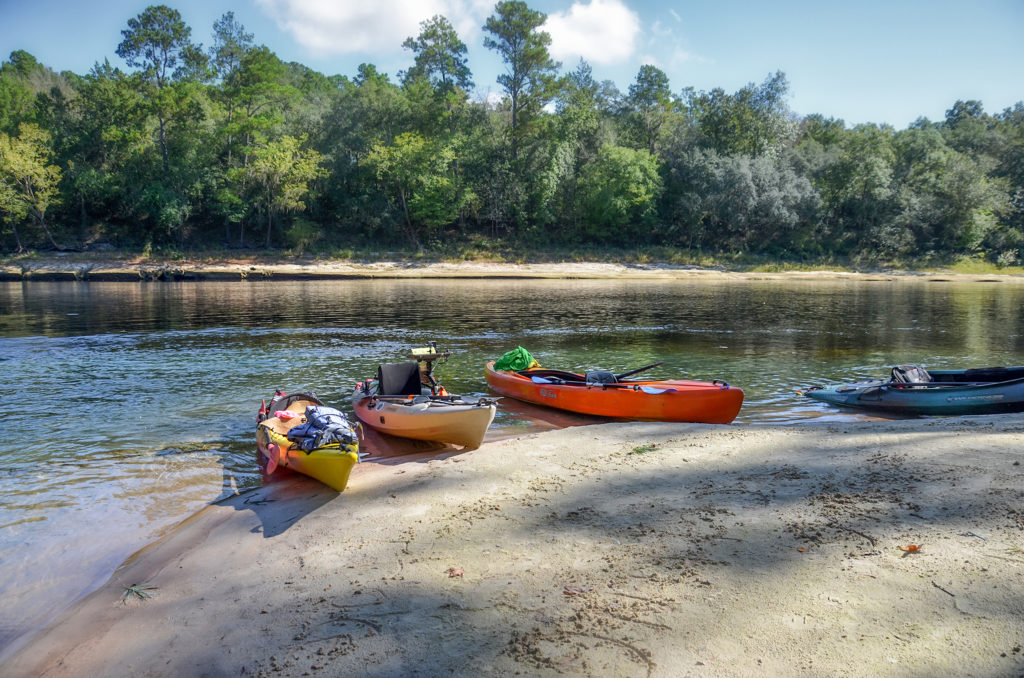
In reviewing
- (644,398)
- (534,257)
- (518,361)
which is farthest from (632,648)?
(534,257)

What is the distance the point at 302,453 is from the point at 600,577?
418 centimetres

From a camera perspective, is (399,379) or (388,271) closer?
(399,379)

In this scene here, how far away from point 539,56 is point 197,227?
112ft

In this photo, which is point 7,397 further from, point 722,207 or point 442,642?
point 722,207

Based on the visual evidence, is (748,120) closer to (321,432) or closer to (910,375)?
(910,375)

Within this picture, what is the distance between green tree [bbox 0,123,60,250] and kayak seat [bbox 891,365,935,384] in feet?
187

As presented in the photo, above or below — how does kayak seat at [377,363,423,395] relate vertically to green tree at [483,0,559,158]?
below

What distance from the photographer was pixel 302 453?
24.8 ft

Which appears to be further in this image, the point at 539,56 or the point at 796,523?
the point at 539,56

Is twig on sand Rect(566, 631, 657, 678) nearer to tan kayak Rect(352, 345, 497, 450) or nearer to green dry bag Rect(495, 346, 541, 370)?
tan kayak Rect(352, 345, 497, 450)

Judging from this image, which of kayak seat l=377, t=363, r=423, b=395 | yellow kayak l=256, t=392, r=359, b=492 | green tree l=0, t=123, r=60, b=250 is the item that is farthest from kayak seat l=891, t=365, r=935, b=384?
green tree l=0, t=123, r=60, b=250

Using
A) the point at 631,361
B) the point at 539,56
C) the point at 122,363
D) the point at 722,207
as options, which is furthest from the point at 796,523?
the point at 539,56

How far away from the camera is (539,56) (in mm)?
58469

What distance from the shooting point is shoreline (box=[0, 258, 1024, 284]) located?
155 feet
